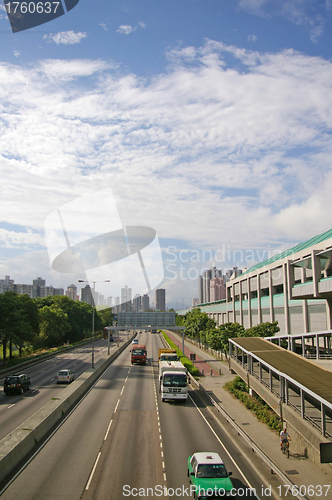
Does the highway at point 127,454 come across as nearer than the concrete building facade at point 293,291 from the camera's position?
Yes

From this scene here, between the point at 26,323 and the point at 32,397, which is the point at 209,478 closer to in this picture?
the point at 32,397

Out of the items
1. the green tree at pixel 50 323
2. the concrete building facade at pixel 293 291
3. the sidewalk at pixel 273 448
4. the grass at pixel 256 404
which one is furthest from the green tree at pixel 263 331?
the green tree at pixel 50 323

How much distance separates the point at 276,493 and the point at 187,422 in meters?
9.79

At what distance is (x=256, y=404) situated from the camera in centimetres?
2633

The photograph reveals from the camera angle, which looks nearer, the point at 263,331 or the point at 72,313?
the point at 263,331

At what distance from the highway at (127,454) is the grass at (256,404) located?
3.44 meters

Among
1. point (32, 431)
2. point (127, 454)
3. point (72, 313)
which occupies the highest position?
point (72, 313)

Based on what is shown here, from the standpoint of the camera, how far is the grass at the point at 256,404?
22147mm

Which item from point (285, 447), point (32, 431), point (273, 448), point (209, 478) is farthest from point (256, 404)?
point (32, 431)

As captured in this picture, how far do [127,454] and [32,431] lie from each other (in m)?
4.98

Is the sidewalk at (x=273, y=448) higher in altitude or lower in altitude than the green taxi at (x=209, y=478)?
lower

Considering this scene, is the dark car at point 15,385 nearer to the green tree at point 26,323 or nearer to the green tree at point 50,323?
the green tree at point 26,323

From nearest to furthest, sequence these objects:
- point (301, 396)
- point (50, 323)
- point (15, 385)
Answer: point (301, 396)
point (15, 385)
point (50, 323)

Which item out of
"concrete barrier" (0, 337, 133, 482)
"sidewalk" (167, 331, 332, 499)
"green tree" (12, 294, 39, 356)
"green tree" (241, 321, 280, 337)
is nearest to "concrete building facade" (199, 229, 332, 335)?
"green tree" (241, 321, 280, 337)
